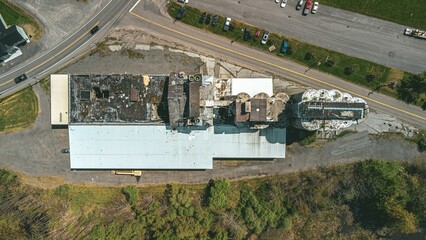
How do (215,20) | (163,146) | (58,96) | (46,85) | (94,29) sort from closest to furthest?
(163,146), (58,96), (215,20), (94,29), (46,85)

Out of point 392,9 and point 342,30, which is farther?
point 342,30

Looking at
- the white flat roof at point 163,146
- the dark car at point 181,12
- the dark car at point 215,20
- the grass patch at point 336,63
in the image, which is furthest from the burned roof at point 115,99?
the grass patch at point 336,63

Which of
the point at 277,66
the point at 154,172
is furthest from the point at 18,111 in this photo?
the point at 277,66

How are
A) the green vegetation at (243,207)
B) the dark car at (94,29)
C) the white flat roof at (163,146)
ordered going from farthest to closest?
the dark car at (94,29), the white flat roof at (163,146), the green vegetation at (243,207)

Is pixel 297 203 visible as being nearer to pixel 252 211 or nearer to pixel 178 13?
pixel 252 211

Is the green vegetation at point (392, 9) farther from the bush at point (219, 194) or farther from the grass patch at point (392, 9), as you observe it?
the bush at point (219, 194)

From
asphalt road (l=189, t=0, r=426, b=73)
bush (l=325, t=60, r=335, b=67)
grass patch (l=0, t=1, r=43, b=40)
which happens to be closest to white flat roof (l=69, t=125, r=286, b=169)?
bush (l=325, t=60, r=335, b=67)

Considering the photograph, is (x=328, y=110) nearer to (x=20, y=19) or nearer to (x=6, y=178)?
(x=6, y=178)
